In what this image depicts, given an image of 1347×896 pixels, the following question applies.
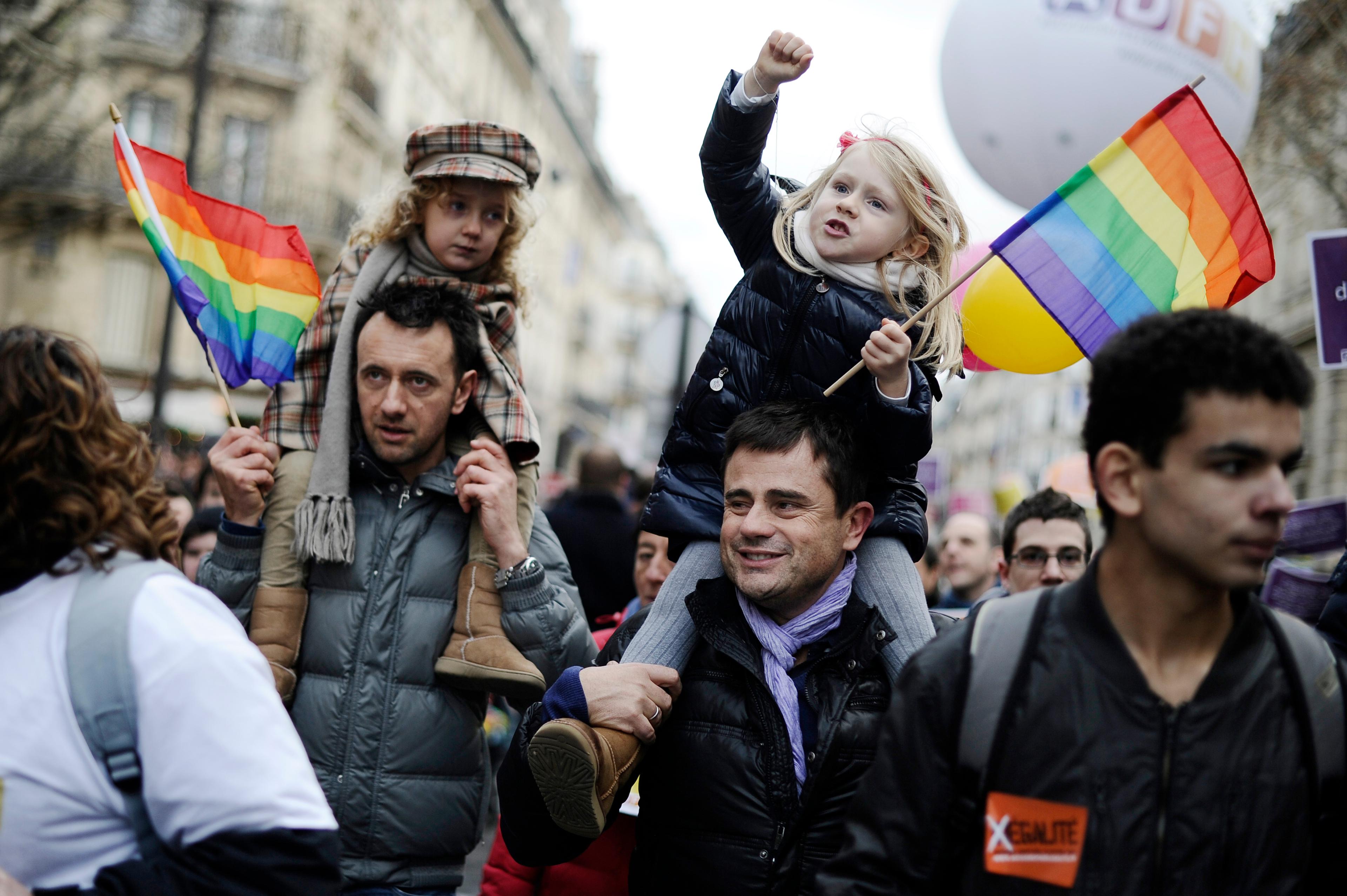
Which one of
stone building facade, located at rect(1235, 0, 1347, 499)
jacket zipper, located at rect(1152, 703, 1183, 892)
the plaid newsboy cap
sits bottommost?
jacket zipper, located at rect(1152, 703, 1183, 892)

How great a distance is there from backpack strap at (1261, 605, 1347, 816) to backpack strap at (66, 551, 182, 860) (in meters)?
1.75

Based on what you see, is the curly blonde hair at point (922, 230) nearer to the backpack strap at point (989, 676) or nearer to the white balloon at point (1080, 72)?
the backpack strap at point (989, 676)

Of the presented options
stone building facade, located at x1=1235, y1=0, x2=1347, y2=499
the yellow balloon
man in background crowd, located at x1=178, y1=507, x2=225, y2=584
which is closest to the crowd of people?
the yellow balloon

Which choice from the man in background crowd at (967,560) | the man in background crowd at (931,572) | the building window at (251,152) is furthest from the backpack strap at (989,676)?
the building window at (251,152)

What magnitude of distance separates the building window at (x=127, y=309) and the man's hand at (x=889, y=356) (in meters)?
25.9

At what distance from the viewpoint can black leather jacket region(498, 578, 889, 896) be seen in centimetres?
262

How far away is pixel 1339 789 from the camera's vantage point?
6.46 feet

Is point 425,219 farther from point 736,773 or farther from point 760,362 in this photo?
point 736,773

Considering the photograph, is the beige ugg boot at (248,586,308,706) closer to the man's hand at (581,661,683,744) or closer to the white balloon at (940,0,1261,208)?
the man's hand at (581,661,683,744)

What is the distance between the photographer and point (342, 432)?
3.55 m

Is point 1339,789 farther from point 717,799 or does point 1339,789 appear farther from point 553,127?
point 553,127

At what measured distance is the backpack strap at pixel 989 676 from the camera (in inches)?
79.4

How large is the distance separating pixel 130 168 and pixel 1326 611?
338cm

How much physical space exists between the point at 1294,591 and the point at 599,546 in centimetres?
344
